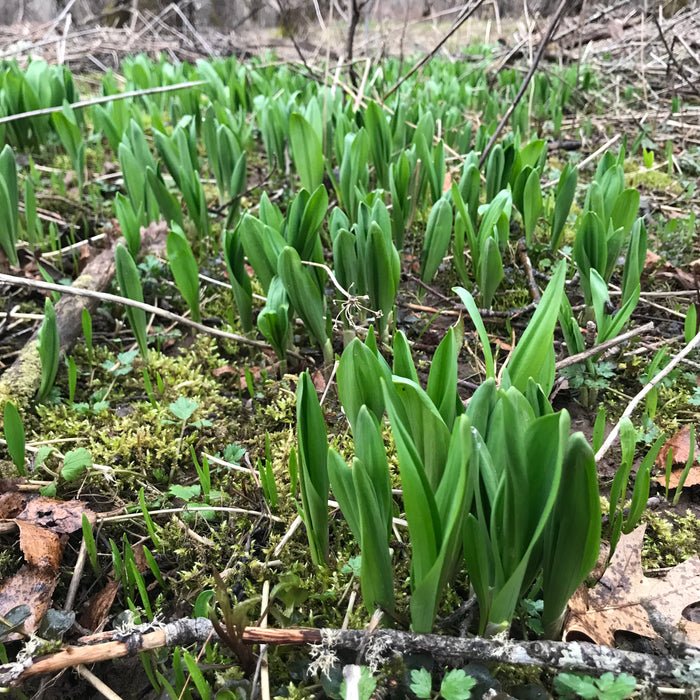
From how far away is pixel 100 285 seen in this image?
2076mm

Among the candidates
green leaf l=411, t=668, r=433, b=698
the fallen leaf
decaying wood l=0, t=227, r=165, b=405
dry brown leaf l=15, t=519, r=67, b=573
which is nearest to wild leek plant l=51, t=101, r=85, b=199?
decaying wood l=0, t=227, r=165, b=405

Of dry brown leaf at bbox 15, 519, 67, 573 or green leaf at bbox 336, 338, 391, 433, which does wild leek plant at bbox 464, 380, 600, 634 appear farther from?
dry brown leaf at bbox 15, 519, 67, 573

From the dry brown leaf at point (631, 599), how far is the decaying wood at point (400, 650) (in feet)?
0.42

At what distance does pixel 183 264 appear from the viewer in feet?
5.70

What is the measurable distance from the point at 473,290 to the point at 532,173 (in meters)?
0.43

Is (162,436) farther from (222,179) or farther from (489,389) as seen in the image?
(222,179)

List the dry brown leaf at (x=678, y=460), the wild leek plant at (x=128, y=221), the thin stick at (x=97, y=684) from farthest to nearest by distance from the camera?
the wild leek plant at (x=128, y=221) → the dry brown leaf at (x=678, y=460) → the thin stick at (x=97, y=684)

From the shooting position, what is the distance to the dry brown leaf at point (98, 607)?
1.04m

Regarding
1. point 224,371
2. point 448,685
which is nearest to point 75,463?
point 224,371

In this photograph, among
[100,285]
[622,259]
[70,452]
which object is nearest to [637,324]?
[622,259]

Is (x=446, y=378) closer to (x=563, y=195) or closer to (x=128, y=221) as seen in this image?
(x=563, y=195)

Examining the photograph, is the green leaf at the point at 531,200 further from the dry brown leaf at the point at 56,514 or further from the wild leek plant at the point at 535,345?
the dry brown leaf at the point at 56,514

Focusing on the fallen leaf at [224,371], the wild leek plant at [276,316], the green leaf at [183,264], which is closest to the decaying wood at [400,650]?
the wild leek plant at [276,316]

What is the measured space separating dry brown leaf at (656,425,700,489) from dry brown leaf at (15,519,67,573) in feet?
4.17
